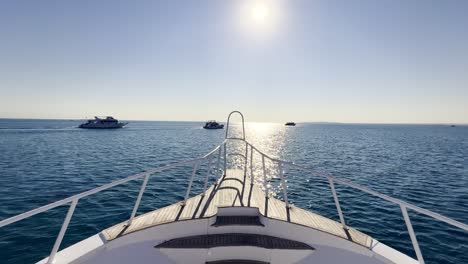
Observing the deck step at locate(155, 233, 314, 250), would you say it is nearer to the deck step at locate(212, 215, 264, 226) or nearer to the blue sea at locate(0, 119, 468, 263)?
the deck step at locate(212, 215, 264, 226)

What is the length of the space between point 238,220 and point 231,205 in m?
0.37

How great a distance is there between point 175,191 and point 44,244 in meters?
5.95

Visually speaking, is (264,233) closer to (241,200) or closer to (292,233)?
(292,233)

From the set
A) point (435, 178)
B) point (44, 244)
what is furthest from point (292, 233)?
point (435, 178)

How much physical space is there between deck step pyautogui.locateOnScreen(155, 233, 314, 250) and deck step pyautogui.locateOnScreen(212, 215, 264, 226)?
19 cm

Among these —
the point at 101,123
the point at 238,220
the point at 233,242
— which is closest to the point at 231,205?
the point at 238,220

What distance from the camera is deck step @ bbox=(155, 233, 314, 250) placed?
378cm

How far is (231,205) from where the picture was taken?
4.55 metres

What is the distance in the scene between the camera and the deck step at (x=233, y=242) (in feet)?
12.4

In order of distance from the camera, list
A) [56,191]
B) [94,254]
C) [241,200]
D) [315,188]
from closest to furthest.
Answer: [94,254]
[241,200]
[56,191]
[315,188]

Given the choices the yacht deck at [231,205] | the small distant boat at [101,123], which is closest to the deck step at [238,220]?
the yacht deck at [231,205]

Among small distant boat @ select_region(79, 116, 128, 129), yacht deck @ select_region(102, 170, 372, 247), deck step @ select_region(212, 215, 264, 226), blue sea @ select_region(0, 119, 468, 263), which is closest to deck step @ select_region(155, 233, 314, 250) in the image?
deck step @ select_region(212, 215, 264, 226)

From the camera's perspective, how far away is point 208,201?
516 cm

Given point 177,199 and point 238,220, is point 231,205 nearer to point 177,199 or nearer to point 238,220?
point 238,220
